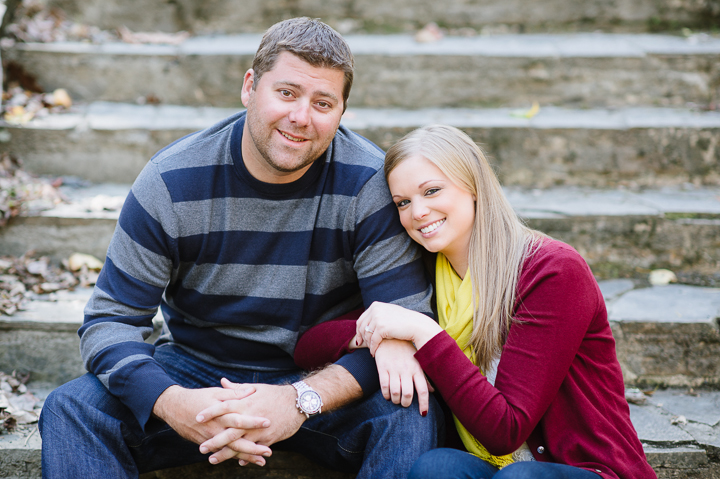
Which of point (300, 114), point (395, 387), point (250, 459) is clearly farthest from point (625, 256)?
point (250, 459)

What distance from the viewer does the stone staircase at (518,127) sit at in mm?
2469

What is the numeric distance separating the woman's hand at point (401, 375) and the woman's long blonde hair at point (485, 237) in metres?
0.21

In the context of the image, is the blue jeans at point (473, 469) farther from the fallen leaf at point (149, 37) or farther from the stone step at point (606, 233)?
the fallen leaf at point (149, 37)

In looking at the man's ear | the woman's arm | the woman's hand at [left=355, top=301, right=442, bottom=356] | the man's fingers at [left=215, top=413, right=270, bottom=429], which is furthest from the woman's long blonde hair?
the man's fingers at [left=215, top=413, right=270, bottom=429]

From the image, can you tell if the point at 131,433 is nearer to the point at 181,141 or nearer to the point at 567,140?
the point at 181,141

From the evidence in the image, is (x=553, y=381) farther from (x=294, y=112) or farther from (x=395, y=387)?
(x=294, y=112)

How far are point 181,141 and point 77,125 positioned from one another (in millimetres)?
1369

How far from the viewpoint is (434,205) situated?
6.25 ft

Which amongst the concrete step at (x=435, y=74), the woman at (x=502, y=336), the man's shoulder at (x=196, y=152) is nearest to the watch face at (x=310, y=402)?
the woman at (x=502, y=336)

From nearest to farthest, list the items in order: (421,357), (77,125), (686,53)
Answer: (421,357) → (77,125) → (686,53)

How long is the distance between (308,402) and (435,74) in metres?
2.39

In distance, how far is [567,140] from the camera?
320 centimetres

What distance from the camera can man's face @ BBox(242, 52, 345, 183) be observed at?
1978mm

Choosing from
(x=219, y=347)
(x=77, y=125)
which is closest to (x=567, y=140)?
(x=219, y=347)
